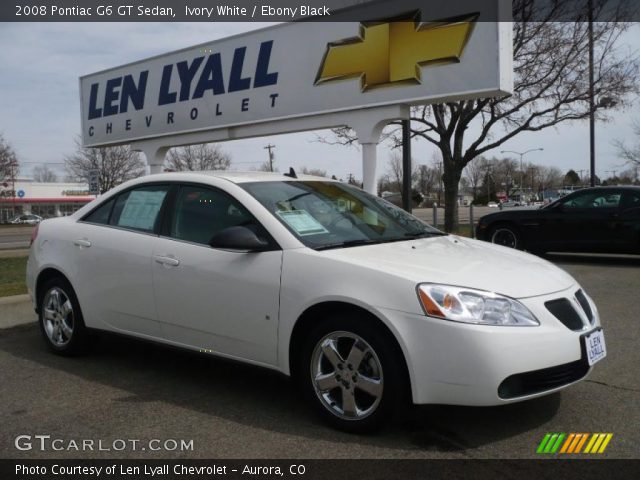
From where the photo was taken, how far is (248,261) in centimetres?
397

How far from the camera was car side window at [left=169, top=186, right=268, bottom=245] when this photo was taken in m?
4.24

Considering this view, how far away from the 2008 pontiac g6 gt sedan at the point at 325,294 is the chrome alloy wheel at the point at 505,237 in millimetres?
8091

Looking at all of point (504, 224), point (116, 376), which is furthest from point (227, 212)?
point (504, 224)

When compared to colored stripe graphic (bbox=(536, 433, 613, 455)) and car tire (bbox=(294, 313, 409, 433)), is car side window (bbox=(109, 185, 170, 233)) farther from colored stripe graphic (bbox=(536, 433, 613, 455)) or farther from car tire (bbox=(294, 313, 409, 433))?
colored stripe graphic (bbox=(536, 433, 613, 455))

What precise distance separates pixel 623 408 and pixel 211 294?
267 centimetres

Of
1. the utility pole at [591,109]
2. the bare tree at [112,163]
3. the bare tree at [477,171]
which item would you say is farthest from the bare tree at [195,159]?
the bare tree at [477,171]

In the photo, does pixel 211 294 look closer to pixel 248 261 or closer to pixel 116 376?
pixel 248 261

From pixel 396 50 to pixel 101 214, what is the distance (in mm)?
6121

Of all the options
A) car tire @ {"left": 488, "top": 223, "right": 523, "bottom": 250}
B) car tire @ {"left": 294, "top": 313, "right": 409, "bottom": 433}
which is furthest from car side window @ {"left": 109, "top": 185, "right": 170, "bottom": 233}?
car tire @ {"left": 488, "top": 223, "right": 523, "bottom": 250}

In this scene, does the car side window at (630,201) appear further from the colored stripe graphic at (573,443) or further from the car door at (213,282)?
the car door at (213,282)

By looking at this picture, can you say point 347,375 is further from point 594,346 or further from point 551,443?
point 594,346

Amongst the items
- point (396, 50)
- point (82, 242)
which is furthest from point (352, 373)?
point (396, 50)

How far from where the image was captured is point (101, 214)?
5.27m

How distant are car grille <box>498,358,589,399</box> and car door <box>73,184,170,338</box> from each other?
8.15ft
